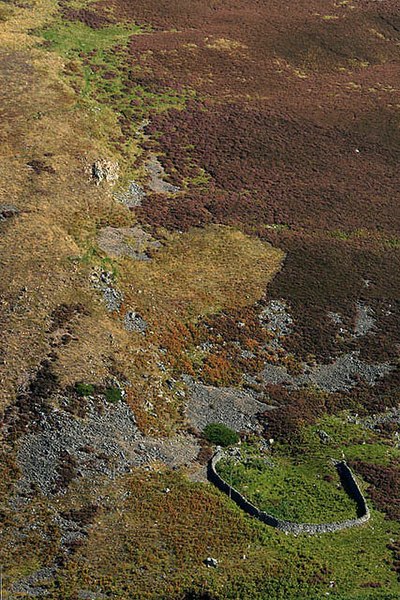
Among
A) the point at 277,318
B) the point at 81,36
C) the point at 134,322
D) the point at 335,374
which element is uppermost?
the point at 81,36

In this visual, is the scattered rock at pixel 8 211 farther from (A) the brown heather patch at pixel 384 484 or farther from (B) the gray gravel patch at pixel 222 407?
(A) the brown heather patch at pixel 384 484

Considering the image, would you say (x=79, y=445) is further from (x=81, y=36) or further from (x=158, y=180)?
(x=81, y=36)

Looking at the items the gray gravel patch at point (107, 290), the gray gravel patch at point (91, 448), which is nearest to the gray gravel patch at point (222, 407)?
the gray gravel patch at point (91, 448)

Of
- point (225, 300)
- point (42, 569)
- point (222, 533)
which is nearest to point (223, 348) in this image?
point (225, 300)

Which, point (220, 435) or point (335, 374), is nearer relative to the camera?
point (220, 435)

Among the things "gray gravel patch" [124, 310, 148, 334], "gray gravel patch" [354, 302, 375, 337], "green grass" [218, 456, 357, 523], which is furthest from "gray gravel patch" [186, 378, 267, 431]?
"gray gravel patch" [354, 302, 375, 337]

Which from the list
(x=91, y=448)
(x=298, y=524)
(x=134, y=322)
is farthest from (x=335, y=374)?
(x=91, y=448)
